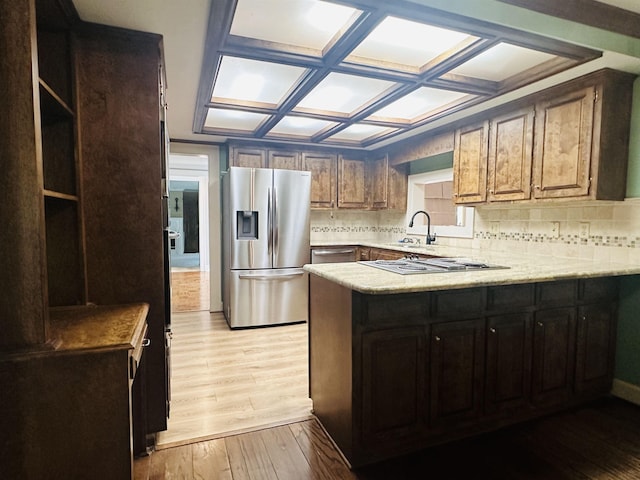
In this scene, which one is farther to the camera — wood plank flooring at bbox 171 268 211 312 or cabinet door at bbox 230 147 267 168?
wood plank flooring at bbox 171 268 211 312

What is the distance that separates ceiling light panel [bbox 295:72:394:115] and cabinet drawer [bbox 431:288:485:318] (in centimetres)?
154

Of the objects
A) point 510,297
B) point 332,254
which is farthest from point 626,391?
point 332,254

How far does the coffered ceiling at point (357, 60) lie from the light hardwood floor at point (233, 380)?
7.04ft

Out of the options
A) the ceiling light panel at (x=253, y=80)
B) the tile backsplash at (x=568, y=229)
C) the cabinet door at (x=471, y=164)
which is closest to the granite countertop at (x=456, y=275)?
the tile backsplash at (x=568, y=229)

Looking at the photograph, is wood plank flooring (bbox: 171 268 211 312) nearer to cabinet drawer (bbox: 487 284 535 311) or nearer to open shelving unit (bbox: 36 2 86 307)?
open shelving unit (bbox: 36 2 86 307)

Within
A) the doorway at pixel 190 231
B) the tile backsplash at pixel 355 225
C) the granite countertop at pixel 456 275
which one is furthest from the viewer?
the doorway at pixel 190 231

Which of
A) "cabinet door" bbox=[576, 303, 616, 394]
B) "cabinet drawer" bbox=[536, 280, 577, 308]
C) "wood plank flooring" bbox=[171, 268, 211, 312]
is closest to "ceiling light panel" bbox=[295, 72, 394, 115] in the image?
"cabinet drawer" bbox=[536, 280, 577, 308]

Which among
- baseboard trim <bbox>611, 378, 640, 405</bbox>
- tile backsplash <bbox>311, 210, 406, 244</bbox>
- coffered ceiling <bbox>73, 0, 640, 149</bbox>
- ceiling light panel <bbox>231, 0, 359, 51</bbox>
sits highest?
ceiling light panel <bbox>231, 0, 359, 51</bbox>

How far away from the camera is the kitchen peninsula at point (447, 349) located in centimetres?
175

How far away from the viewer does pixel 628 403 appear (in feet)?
7.88

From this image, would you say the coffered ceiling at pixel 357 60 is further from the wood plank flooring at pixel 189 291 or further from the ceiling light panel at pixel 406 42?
the wood plank flooring at pixel 189 291

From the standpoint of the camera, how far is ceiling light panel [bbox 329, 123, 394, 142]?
12.6 feet

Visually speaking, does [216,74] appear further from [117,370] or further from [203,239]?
[203,239]

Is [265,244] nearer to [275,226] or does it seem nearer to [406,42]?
[275,226]
